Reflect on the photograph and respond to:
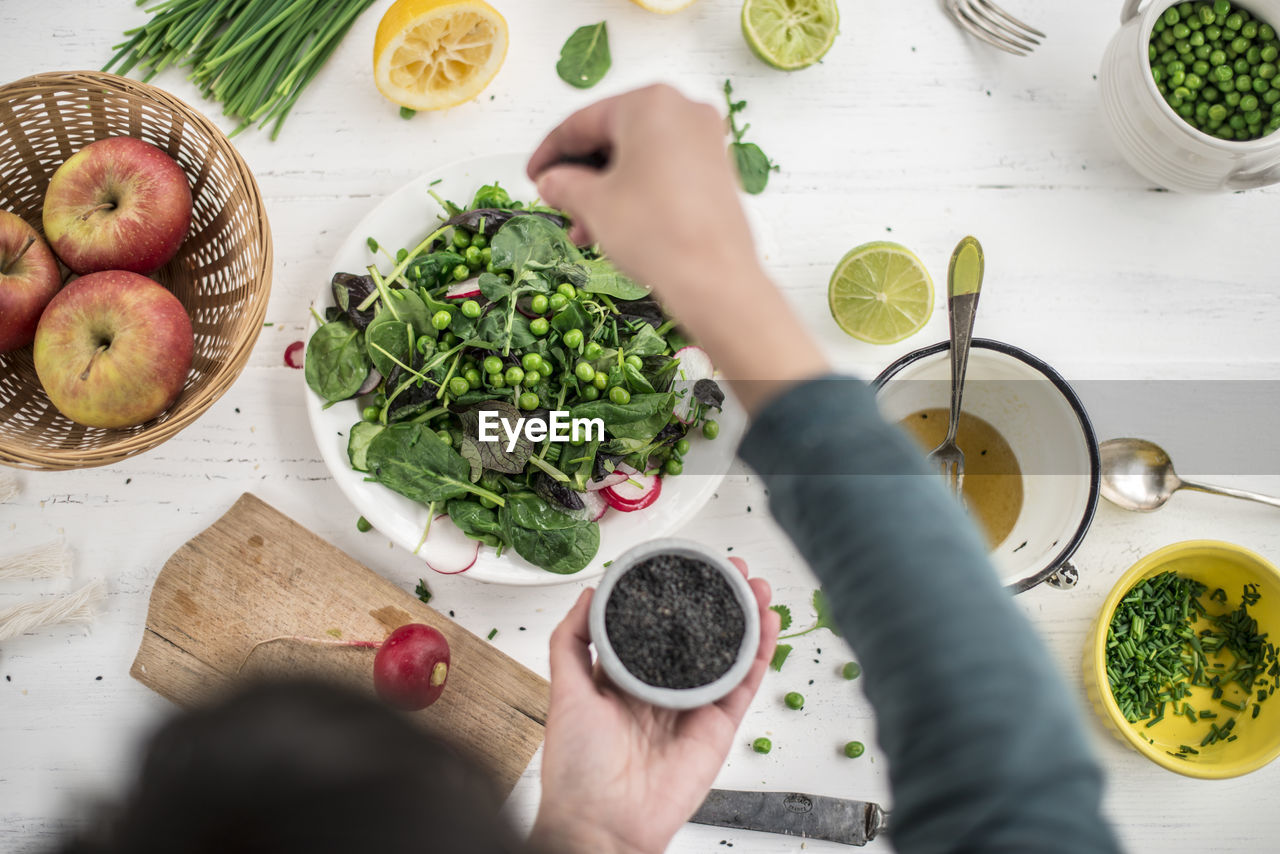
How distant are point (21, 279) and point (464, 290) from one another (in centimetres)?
75

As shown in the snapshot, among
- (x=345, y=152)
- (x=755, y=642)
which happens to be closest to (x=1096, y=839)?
(x=755, y=642)

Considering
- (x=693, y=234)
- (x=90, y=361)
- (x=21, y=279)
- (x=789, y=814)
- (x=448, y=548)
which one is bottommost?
(x=789, y=814)

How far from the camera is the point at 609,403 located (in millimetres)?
1503

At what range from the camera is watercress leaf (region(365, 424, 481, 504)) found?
1.49 m

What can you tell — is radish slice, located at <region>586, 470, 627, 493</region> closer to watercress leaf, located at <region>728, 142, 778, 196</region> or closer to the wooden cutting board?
the wooden cutting board

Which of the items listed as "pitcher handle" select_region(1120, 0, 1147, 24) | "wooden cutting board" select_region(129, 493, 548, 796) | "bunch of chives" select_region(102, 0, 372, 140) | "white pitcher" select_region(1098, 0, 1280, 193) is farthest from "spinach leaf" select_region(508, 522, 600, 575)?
"pitcher handle" select_region(1120, 0, 1147, 24)

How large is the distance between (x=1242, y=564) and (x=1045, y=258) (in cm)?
72

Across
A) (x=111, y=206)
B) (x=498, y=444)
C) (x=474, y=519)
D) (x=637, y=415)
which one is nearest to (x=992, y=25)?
(x=637, y=415)

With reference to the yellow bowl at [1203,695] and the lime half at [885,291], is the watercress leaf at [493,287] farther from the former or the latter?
the yellow bowl at [1203,695]

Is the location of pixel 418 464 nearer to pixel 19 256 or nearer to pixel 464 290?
pixel 464 290

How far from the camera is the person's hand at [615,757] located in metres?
1.09

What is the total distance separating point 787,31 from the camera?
5.69 feet

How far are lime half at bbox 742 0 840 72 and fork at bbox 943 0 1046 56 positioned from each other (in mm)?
286

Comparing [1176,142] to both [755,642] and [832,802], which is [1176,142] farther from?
[832,802]
